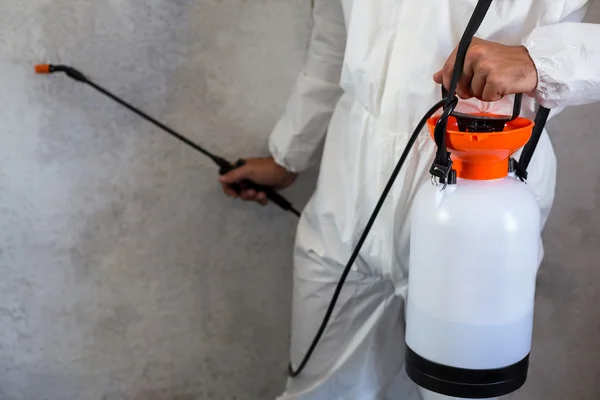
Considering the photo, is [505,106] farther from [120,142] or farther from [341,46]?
[120,142]

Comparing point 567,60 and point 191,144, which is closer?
point 567,60

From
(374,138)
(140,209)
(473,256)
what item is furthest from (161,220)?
(473,256)

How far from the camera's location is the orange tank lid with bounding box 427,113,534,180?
64cm

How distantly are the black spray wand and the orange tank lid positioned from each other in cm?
49

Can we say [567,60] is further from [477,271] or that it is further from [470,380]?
[470,380]

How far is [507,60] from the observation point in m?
0.69

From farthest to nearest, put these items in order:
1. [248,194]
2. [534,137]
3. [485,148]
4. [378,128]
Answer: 1. [248,194]
2. [378,128]
3. [534,137]
4. [485,148]

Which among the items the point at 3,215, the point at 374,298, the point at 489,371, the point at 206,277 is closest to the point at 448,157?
the point at 489,371

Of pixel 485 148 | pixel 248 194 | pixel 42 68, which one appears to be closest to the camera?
pixel 485 148

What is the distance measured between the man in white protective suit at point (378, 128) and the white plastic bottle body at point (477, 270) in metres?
0.12

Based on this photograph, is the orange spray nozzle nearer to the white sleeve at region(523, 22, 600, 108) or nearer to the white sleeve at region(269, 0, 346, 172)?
the white sleeve at region(269, 0, 346, 172)

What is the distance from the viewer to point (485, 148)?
25.6 inches

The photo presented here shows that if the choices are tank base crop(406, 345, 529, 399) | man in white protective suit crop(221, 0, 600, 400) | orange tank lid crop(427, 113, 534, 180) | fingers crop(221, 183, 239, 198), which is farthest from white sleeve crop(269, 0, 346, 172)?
tank base crop(406, 345, 529, 399)

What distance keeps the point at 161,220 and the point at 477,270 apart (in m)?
0.68
